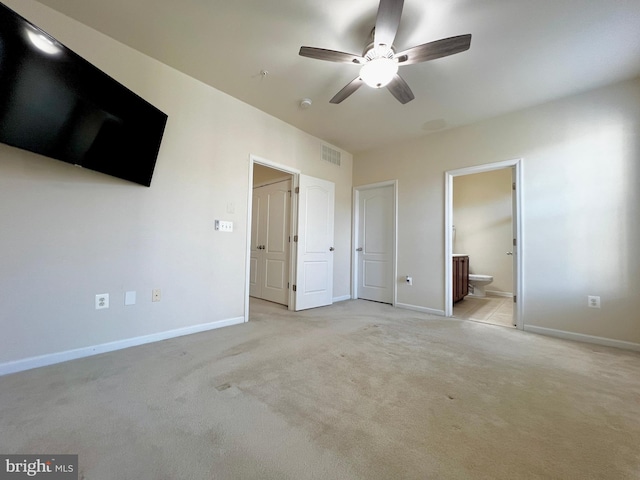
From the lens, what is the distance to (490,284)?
541 cm

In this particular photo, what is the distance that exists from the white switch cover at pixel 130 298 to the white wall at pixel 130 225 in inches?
1.2

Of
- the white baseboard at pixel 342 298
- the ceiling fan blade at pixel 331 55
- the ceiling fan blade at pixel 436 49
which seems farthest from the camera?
the white baseboard at pixel 342 298

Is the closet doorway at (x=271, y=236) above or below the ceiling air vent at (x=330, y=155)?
below

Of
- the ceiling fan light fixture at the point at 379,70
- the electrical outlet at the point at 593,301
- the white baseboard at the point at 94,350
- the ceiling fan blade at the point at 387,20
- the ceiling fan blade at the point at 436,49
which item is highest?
the ceiling fan blade at the point at 387,20

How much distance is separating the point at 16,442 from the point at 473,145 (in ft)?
15.3

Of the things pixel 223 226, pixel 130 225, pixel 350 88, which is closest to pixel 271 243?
pixel 223 226

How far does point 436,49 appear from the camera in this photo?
5.73ft

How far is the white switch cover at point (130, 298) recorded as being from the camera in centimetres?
225

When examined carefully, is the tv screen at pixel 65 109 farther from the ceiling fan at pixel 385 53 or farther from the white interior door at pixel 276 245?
the white interior door at pixel 276 245

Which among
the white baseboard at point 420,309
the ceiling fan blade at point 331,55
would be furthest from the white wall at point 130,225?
the white baseboard at point 420,309

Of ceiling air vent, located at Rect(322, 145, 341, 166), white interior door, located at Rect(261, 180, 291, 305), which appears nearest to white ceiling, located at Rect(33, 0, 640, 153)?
ceiling air vent, located at Rect(322, 145, 341, 166)

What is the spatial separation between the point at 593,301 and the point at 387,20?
330 cm

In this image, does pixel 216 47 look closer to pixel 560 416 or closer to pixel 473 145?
pixel 473 145

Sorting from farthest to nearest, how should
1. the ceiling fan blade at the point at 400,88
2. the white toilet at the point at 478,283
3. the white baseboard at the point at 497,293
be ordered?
the white baseboard at the point at 497,293 < the white toilet at the point at 478,283 < the ceiling fan blade at the point at 400,88
